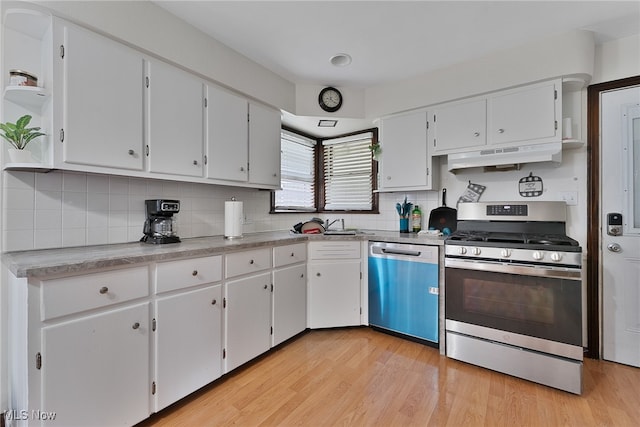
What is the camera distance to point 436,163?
2775 millimetres

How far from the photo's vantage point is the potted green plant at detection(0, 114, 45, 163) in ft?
4.52

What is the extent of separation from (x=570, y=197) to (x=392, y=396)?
215 centimetres

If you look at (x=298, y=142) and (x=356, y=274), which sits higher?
(x=298, y=142)

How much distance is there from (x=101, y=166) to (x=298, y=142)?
2.19m

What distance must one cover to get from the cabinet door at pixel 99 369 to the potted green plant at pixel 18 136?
0.90 metres

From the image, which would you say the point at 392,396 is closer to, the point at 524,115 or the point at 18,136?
the point at 524,115

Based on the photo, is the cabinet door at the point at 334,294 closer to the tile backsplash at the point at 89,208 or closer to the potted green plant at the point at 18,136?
the tile backsplash at the point at 89,208

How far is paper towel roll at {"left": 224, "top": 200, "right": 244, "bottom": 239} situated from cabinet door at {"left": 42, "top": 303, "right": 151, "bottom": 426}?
0.89m

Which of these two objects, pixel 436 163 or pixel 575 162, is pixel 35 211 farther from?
pixel 575 162

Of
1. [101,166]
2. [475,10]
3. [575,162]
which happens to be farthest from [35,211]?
[575,162]

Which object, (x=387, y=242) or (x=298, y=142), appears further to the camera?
(x=298, y=142)

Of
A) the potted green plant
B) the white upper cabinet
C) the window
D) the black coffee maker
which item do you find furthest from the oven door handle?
the potted green plant

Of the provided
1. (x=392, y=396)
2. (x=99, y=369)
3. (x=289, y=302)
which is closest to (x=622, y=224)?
(x=392, y=396)
